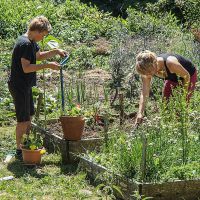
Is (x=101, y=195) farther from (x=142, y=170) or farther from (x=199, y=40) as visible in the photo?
(x=199, y=40)

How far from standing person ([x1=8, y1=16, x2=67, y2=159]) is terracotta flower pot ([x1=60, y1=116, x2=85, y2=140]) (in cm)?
46

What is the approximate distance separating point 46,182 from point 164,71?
1810mm

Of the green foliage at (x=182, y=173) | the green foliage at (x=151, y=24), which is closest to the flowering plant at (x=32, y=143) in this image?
the green foliage at (x=182, y=173)

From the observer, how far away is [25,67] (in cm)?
673

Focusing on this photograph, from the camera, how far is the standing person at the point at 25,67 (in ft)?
22.1

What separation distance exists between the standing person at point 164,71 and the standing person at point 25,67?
1036mm

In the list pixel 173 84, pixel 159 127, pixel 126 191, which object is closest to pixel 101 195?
pixel 126 191

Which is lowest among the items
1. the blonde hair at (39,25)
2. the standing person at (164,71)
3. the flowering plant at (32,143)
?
the flowering plant at (32,143)

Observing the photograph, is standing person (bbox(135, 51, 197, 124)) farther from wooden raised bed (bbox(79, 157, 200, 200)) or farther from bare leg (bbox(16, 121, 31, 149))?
bare leg (bbox(16, 121, 31, 149))

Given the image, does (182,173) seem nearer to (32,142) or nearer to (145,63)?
(145,63)

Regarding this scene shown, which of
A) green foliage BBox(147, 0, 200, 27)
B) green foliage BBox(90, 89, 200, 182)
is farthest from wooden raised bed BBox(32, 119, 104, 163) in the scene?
green foliage BBox(147, 0, 200, 27)

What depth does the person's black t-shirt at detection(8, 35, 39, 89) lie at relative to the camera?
22.1 ft

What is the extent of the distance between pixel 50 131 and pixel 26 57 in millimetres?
1270

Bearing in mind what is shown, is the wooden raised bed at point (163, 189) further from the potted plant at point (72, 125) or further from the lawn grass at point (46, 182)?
the potted plant at point (72, 125)
